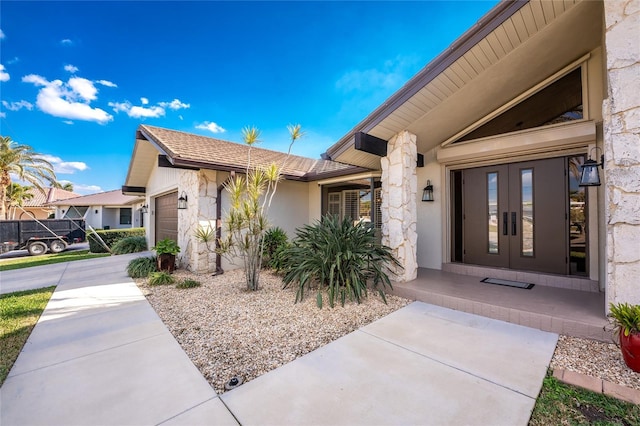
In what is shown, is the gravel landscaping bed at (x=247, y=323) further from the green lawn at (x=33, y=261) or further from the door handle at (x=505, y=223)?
the green lawn at (x=33, y=261)

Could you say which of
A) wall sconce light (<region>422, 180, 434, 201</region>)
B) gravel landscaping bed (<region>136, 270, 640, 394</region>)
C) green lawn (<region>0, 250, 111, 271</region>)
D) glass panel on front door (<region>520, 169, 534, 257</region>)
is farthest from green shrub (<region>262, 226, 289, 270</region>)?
green lawn (<region>0, 250, 111, 271</region>)

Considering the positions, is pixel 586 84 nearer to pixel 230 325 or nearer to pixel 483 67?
pixel 483 67

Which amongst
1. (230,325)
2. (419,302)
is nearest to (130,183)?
(230,325)

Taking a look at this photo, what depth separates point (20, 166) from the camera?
1662cm

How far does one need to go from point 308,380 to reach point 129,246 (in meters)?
13.1

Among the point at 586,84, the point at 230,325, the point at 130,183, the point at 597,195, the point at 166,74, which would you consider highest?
the point at 166,74

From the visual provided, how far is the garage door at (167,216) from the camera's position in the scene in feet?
31.0

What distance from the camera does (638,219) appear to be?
2.98 m

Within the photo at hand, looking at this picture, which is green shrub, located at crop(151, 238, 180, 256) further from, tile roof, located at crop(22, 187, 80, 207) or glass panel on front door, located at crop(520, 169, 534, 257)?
tile roof, located at crop(22, 187, 80, 207)

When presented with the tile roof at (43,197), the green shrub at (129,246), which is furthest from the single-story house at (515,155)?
the tile roof at (43,197)

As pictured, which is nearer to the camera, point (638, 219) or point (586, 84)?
point (638, 219)

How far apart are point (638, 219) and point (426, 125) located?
11.5 feet

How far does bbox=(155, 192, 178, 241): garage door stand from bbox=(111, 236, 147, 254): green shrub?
2.00 meters

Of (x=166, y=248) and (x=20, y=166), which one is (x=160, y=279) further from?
(x=20, y=166)
